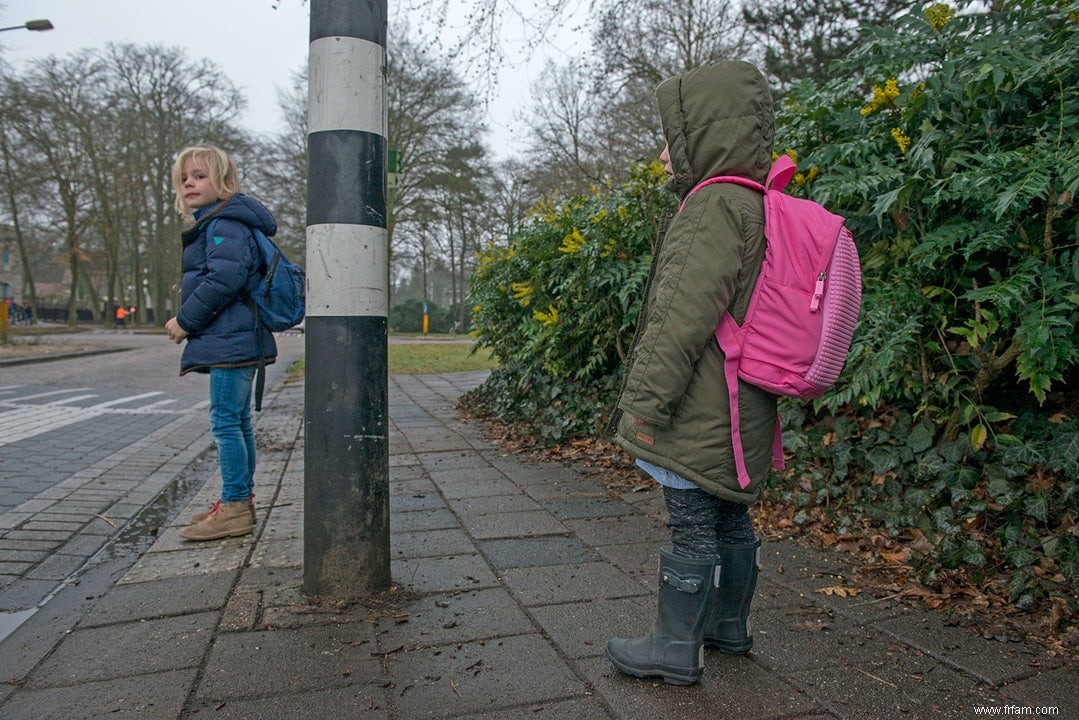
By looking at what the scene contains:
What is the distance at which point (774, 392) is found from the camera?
2.26 m

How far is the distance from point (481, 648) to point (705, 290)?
133 centimetres

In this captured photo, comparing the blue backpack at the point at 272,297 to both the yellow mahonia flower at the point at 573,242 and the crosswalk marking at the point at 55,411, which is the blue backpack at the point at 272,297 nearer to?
the yellow mahonia flower at the point at 573,242

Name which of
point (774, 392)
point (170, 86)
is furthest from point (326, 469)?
point (170, 86)

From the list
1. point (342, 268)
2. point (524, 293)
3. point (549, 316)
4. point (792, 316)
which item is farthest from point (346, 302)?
point (524, 293)

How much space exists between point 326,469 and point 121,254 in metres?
45.5

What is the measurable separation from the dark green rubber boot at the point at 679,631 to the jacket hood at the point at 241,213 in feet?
8.22

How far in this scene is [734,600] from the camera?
2.48 m

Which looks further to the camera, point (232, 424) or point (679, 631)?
point (232, 424)

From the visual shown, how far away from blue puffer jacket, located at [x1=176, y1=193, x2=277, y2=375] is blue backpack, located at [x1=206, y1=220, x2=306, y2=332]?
0.03 metres

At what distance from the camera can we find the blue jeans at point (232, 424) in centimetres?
377

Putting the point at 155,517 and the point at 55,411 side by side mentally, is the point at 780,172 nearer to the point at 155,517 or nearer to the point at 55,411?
the point at 155,517

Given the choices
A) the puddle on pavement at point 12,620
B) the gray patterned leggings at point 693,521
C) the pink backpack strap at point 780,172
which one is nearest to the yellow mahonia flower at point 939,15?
the pink backpack strap at point 780,172

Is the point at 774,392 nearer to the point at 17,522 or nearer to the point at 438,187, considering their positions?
the point at 17,522

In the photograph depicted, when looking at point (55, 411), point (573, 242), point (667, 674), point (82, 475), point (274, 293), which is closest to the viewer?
point (667, 674)
